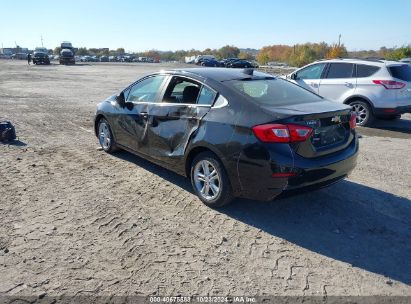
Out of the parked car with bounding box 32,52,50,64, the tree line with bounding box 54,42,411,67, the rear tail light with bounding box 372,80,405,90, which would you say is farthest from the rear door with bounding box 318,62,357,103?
the parked car with bounding box 32,52,50,64

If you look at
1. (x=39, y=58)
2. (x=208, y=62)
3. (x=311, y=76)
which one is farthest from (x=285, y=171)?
(x=39, y=58)

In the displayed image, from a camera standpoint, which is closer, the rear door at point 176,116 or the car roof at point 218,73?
the rear door at point 176,116

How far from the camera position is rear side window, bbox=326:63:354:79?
964cm

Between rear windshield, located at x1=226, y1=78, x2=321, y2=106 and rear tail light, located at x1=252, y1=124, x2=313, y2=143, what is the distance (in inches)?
19.4

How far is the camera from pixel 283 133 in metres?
3.67

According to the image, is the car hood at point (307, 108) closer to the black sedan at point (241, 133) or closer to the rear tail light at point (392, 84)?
the black sedan at point (241, 133)

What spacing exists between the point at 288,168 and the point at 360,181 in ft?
7.29

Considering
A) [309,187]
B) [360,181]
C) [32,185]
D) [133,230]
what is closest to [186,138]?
[133,230]

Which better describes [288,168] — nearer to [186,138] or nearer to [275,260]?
[275,260]

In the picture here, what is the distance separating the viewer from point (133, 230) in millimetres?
3916

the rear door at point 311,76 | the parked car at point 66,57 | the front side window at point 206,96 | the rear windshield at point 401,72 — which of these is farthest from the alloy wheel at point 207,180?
the parked car at point 66,57

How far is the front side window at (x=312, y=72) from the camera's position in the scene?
1030 cm

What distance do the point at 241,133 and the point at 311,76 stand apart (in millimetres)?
7428

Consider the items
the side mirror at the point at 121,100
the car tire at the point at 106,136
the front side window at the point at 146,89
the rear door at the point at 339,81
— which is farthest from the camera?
the rear door at the point at 339,81
